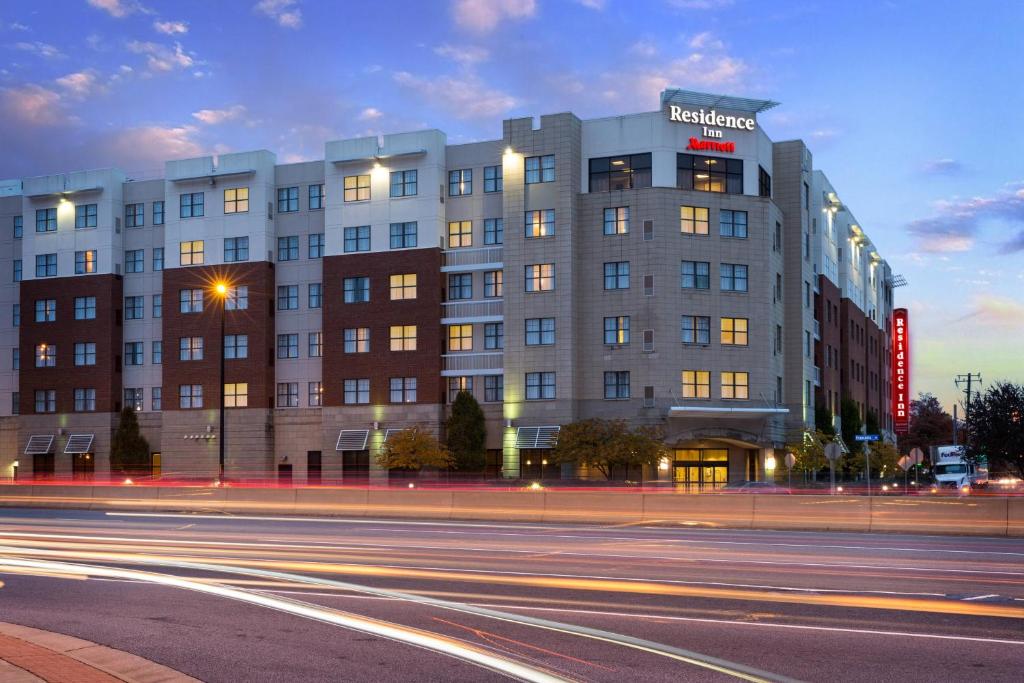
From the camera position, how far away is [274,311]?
2923 inches

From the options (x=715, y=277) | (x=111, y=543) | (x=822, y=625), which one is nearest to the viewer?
(x=822, y=625)

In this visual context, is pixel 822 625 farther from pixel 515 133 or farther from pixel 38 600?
pixel 515 133

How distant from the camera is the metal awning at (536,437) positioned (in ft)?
213

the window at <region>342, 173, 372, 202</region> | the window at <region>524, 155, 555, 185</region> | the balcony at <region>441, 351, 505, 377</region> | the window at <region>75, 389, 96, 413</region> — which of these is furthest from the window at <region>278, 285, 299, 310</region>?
the window at <region>524, 155, 555, 185</region>

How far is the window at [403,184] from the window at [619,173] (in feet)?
36.7

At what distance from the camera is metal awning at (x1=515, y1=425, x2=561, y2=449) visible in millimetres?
64875

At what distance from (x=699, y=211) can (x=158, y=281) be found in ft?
120

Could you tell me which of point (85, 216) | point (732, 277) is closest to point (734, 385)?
point (732, 277)

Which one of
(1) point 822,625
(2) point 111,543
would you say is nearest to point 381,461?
(2) point 111,543

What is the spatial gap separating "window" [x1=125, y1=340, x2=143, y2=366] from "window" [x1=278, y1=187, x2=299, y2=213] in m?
14.0

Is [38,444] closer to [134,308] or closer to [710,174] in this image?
[134,308]

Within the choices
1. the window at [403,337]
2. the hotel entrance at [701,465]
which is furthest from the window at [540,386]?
the hotel entrance at [701,465]

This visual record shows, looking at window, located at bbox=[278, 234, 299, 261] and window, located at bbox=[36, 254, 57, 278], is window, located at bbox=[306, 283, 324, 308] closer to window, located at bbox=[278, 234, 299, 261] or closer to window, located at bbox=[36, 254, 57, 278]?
window, located at bbox=[278, 234, 299, 261]

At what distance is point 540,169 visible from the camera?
66.8 meters
